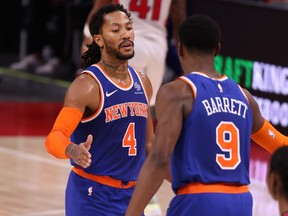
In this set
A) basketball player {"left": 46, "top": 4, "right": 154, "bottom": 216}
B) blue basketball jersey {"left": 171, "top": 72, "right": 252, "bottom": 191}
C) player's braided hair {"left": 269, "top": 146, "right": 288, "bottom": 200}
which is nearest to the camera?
player's braided hair {"left": 269, "top": 146, "right": 288, "bottom": 200}

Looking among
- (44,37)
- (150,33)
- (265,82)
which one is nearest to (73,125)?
(150,33)

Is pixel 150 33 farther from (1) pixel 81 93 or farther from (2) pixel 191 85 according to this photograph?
(2) pixel 191 85

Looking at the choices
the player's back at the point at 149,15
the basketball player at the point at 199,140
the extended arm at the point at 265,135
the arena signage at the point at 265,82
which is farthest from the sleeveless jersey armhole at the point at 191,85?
the arena signage at the point at 265,82

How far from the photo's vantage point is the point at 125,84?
5512 mm

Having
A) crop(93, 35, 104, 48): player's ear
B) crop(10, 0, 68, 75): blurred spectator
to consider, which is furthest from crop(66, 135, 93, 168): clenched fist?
crop(10, 0, 68, 75): blurred spectator

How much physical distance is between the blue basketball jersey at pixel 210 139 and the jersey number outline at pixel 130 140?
3.11ft

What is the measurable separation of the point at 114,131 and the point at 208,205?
1114 millimetres

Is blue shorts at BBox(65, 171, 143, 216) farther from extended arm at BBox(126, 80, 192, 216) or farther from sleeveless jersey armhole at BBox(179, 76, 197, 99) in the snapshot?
sleeveless jersey armhole at BBox(179, 76, 197, 99)

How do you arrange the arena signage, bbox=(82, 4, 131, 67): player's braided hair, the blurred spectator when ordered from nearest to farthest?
bbox=(82, 4, 131, 67): player's braided hair → the arena signage → the blurred spectator

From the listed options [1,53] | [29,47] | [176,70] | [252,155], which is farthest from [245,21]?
[1,53]

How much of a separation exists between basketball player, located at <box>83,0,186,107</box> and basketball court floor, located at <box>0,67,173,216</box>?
118 centimetres

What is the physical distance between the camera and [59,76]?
15133mm

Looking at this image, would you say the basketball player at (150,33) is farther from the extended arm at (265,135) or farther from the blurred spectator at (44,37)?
the blurred spectator at (44,37)

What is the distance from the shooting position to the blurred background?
861 centimetres
